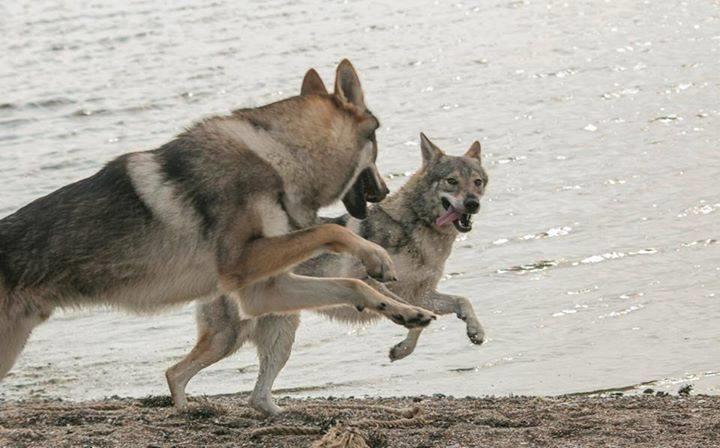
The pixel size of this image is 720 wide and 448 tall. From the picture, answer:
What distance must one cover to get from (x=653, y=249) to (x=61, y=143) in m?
8.82

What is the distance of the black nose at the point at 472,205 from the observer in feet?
29.8

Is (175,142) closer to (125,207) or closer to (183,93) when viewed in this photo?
(125,207)

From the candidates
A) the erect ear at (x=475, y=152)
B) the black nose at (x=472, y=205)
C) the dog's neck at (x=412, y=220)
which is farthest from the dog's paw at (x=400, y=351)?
the erect ear at (x=475, y=152)

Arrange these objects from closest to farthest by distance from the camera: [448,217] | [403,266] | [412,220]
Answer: [403,266] < [448,217] < [412,220]

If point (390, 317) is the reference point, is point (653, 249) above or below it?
below

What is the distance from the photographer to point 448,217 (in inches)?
356

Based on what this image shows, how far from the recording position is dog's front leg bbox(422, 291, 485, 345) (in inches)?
336

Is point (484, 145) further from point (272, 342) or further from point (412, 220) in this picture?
point (272, 342)

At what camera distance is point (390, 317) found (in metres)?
6.39

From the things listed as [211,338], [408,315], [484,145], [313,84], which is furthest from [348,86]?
[484,145]

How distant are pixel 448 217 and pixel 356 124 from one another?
7.71 feet

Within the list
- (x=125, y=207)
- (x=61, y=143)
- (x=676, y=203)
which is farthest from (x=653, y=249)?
(x=61, y=143)

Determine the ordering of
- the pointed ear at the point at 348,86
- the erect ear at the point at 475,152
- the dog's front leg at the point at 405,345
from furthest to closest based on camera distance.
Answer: the erect ear at the point at 475,152 → the dog's front leg at the point at 405,345 → the pointed ear at the point at 348,86

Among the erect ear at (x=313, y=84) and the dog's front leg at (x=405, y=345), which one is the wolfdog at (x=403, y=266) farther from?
the erect ear at (x=313, y=84)
